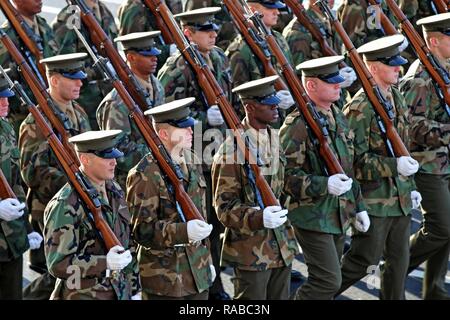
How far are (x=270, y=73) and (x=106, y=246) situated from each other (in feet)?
10.5

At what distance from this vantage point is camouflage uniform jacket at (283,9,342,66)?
11.4 meters

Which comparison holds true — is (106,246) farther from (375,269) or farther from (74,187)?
(375,269)

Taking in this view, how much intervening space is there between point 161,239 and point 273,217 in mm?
804

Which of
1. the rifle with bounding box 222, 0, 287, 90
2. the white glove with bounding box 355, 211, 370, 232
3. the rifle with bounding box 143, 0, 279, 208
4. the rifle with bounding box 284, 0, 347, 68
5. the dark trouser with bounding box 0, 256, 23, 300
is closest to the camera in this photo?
the rifle with bounding box 143, 0, 279, 208

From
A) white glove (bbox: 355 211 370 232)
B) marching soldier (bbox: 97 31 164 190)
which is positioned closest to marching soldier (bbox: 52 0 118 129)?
marching soldier (bbox: 97 31 164 190)

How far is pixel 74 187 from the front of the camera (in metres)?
7.85

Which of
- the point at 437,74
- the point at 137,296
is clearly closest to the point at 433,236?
the point at 437,74

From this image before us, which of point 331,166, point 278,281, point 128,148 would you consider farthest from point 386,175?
point 128,148

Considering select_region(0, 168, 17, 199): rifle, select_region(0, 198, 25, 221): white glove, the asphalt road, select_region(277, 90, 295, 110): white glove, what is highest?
select_region(277, 90, 295, 110): white glove

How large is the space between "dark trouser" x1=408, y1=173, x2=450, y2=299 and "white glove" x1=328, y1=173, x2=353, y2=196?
122cm

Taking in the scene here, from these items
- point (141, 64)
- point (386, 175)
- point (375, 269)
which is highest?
point (141, 64)

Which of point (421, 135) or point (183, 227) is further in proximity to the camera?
point (421, 135)

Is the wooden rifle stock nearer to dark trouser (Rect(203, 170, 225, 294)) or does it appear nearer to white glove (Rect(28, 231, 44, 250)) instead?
dark trouser (Rect(203, 170, 225, 294))
